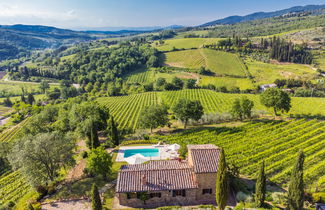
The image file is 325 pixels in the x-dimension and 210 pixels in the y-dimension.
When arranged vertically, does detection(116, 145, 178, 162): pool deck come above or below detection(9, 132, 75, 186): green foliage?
below

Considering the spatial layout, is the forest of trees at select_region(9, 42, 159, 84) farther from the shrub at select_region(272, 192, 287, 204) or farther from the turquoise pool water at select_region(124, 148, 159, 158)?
the shrub at select_region(272, 192, 287, 204)

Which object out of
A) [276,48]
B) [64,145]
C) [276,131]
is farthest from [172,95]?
[276,48]

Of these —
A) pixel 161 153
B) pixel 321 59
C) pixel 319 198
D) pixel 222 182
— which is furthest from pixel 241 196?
pixel 321 59

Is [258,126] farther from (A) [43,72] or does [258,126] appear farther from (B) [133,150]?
(A) [43,72]

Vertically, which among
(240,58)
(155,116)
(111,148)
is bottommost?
(111,148)

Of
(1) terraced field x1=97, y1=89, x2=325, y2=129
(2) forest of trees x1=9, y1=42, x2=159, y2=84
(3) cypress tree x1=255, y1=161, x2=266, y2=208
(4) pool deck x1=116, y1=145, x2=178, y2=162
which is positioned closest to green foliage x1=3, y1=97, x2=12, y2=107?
(2) forest of trees x1=9, y1=42, x2=159, y2=84

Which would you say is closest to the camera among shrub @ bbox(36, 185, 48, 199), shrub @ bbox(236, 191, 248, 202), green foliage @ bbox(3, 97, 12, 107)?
shrub @ bbox(236, 191, 248, 202)

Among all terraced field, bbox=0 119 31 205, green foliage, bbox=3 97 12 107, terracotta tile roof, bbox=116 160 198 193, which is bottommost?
green foliage, bbox=3 97 12 107
